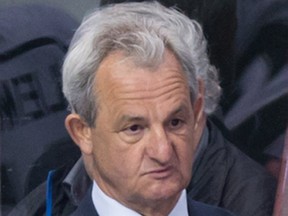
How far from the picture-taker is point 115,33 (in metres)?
3.20

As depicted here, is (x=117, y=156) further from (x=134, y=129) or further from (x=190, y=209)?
(x=190, y=209)

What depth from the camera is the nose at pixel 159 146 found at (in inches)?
125

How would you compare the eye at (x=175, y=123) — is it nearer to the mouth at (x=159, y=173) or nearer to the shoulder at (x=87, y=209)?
the mouth at (x=159, y=173)

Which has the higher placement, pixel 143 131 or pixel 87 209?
pixel 143 131

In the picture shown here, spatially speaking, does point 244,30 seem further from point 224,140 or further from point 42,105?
point 42,105

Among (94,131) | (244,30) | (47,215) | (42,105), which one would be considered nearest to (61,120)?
(42,105)

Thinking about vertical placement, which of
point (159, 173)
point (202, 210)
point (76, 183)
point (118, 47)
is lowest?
point (76, 183)

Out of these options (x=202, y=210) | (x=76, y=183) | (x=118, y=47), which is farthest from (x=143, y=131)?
(x=76, y=183)

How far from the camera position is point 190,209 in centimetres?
347

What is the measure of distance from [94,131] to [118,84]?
0.51ft

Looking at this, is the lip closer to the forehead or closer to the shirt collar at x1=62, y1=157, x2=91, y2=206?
the forehead

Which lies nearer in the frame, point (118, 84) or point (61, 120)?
point (118, 84)

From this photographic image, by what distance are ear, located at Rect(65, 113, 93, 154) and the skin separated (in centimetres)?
2

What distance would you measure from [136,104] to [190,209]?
44 cm
